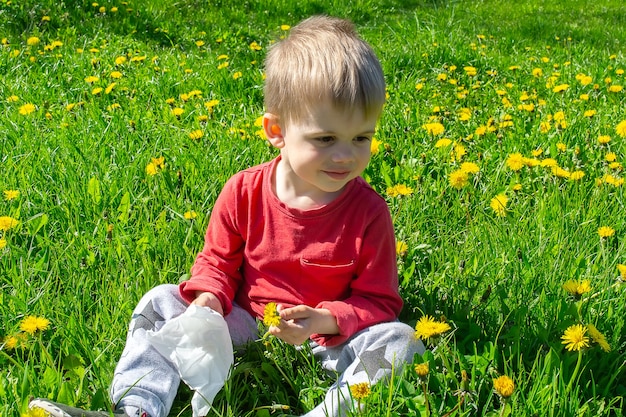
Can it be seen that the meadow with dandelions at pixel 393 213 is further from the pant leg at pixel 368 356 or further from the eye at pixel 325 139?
the eye at pixel 325 139

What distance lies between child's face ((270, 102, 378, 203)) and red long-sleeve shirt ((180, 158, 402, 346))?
0.13 metres

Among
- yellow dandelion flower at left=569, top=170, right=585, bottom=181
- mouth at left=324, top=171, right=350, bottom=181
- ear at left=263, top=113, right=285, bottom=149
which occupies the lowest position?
yellow dandelion flower at left=569, top=170, right=585, bottom=181

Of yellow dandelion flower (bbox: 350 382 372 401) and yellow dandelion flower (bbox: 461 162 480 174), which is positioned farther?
yellow dandelion flower (bbox: 461 162 480 174)

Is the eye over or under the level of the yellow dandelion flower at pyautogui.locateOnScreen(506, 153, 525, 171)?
over

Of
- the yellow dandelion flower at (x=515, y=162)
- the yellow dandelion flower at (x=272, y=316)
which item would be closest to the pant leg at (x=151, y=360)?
the yellow dandelion flower at (x=272, y=316)

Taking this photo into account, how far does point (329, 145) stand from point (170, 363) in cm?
64

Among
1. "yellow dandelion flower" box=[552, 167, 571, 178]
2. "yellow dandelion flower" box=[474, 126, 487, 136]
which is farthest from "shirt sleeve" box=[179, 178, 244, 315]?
"yellow dandelion flower" box=[474, 126, 487, 136]

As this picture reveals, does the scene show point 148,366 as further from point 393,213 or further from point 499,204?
point 499,204

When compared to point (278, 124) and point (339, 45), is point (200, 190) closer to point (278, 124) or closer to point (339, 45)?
point (278, 124)

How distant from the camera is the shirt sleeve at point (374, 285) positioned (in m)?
1.87

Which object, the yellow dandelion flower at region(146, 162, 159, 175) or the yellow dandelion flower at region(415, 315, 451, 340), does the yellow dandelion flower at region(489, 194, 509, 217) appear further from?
the yellow dandelion flower at region(146, 162, 159, 175)

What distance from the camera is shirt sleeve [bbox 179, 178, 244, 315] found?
201cm

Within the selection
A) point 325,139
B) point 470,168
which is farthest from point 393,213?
point 325,139

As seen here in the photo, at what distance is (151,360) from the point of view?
179 cm
